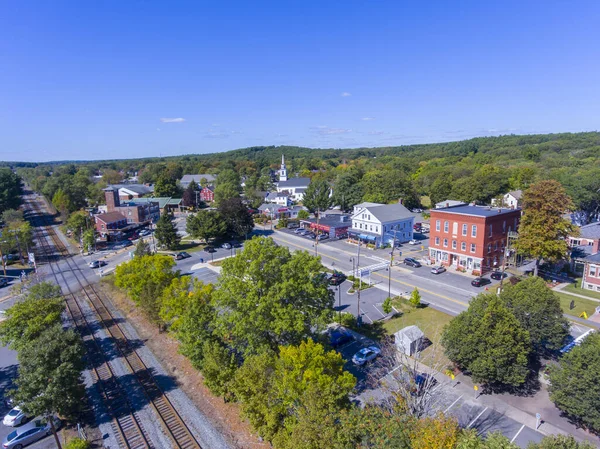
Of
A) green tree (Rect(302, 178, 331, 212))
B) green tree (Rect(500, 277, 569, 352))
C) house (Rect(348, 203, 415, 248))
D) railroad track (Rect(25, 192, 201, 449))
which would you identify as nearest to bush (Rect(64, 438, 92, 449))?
railroad track (Rect(25, 192, 201, 449))

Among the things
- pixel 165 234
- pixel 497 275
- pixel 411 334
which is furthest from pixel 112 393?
pixel 497 275

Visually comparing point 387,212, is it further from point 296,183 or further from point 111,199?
point 111,199

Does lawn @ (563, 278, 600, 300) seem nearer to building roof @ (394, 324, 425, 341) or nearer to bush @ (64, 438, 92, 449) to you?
building roof @ (394, 324, 425, 341)

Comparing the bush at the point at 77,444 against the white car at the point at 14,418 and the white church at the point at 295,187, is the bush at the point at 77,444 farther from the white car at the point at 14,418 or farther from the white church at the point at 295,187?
the white church at the point at 295,187

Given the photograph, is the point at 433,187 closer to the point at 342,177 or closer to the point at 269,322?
the point at 342,177

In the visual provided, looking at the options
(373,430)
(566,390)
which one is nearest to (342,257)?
(566,390)

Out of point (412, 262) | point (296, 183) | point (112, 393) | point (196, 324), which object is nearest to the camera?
point (196, 324)

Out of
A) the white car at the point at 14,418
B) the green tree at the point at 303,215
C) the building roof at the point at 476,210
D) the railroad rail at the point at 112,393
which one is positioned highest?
the building roof at the point at 476,210

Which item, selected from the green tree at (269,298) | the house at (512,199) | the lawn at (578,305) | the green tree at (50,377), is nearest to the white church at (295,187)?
the house at (512,199)
